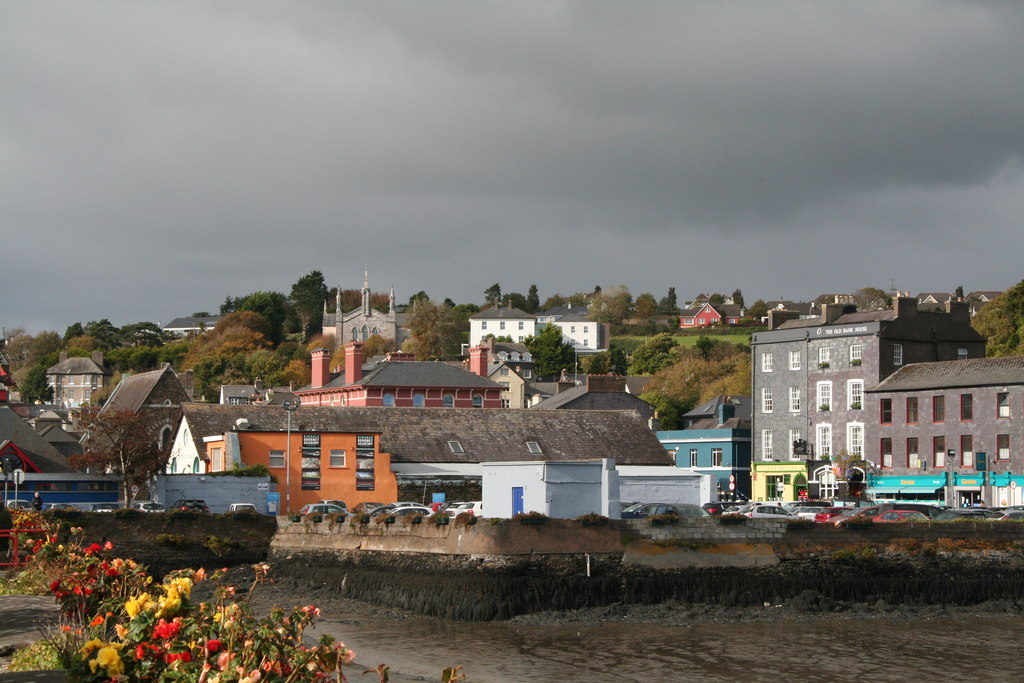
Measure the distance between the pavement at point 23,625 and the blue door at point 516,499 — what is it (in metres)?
20.2

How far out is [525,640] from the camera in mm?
31859

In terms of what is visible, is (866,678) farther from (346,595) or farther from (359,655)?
(346,595)

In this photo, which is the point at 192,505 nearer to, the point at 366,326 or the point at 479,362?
the point at 479,362

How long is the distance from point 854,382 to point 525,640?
150 ft

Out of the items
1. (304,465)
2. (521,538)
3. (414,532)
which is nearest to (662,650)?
(521,538)

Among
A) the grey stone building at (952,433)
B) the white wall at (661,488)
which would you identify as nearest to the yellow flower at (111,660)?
the white wall at (661,488)

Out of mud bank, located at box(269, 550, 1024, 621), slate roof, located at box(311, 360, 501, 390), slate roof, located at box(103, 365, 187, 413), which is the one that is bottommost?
mud bank, located at box(269, 550, 1024, 621)

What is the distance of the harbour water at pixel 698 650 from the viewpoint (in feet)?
89.7

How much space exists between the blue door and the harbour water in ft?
24.0

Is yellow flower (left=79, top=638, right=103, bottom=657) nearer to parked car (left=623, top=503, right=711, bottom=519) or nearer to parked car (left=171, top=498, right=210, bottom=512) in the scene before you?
parked car (left=623, top=503, right=711, bottom=519)

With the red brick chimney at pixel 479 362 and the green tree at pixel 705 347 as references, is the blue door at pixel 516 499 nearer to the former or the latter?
the red brick chimney at pixel 479 362

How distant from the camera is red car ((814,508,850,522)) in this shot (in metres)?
47.0

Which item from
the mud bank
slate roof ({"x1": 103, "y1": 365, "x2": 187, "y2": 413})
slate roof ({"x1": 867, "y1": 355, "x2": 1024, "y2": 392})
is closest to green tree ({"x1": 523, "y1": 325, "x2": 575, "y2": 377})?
slate roof ({"x1": 103, "y1": 365, "x2": 187, "y2": 413})

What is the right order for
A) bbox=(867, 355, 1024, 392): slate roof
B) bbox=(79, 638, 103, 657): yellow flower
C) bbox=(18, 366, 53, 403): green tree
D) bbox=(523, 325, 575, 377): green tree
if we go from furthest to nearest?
1. bbox=(18, 366, 53, 403): green tree
2. bbox=(523, 325, 575, 377): green tree
3. bbox=(867, 355, 1024, 392): slate roof
4. bbox=(79, 638, 103, 657): yellow flower
